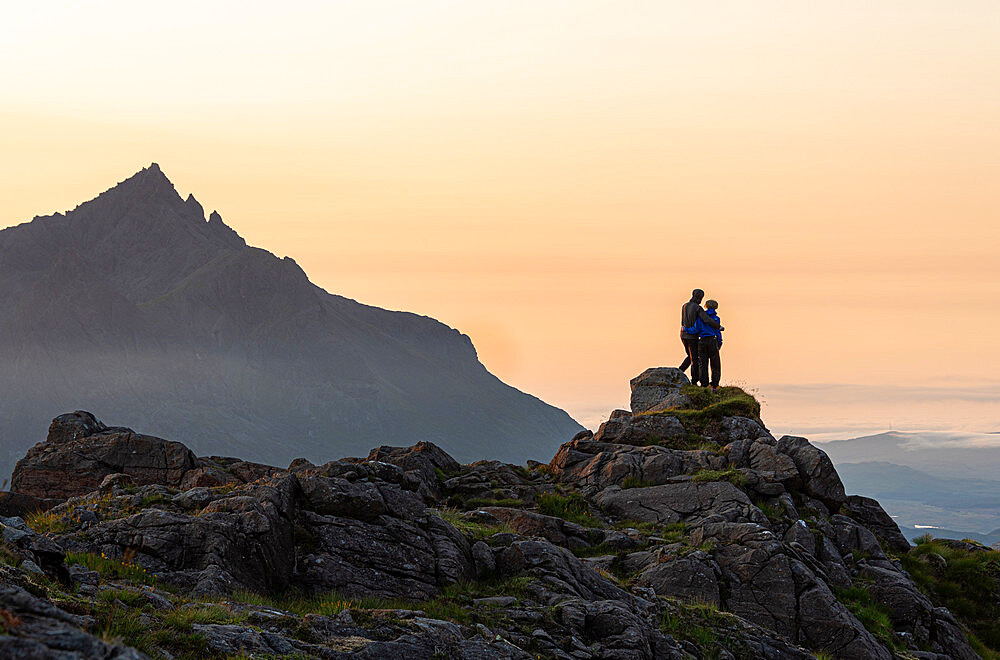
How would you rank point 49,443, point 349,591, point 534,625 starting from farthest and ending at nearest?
point 49,443 → point 349,591 → point 534,625

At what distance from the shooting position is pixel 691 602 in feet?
93.2

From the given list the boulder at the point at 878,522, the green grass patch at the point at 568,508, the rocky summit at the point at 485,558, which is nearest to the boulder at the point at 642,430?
the rocky summit at the point at 485,558

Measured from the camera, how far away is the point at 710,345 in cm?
5222

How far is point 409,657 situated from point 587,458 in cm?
2530

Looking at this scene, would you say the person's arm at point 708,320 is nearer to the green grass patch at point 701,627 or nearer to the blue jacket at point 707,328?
the blue jacket at point 707,328

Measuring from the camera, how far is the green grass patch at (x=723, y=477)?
125ft

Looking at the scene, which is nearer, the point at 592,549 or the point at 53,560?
the point at 53,560

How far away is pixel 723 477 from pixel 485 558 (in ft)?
51.4

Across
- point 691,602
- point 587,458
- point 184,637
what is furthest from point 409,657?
point 587,458

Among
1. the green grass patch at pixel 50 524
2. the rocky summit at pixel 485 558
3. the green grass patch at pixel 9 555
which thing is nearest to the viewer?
the green grass patch at pixel 9 555

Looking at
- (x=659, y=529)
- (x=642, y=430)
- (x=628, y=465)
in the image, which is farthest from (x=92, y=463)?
(x=642, y=430)

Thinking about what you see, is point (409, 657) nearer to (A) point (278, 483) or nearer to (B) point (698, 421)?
(A) point (278, 483)

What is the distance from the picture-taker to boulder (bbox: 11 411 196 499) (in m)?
41.4

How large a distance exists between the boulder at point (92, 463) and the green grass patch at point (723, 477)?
22.4 m
